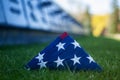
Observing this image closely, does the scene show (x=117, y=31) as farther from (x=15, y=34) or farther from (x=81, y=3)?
(x=15, y=34)

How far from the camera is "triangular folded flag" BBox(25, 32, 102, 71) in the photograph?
6258 mm

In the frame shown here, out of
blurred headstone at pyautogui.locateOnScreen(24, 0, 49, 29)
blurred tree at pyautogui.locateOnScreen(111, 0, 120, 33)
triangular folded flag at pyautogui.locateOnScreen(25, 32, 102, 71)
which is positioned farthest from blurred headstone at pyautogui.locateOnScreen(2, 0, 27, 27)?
blurred tree at pyautogui.locateOnScreen(111, 0, 120, 33)

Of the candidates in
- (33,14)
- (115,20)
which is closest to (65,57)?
(33,14)

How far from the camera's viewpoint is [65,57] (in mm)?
6359

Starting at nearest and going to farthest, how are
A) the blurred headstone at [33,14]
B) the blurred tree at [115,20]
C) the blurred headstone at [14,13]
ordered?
1. the blurred headstone at [14,13]
2. the blurred headstone at [33,14]
3. the blurred tree at [115,20]

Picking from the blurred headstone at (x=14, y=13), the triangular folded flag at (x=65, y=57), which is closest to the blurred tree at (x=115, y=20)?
the blurred headstone at (x=14, y=13)

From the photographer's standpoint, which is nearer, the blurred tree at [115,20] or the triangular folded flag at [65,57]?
the triangular folded flag at [65,57]

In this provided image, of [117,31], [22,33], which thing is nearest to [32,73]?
[22,33]

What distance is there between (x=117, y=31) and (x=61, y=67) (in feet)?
285

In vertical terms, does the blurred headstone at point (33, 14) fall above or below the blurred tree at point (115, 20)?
above

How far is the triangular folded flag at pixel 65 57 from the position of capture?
20.5 feet

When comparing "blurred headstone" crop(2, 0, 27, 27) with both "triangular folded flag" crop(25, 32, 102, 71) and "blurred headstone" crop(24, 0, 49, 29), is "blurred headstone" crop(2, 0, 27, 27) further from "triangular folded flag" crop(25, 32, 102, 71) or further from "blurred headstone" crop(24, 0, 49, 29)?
"triangular folded flag" crop(25, 32, 102, 71)

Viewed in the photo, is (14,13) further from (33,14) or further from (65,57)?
(65,57)

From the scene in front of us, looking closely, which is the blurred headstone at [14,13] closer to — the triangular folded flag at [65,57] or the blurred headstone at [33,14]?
the blurred headstone at [33,14]
